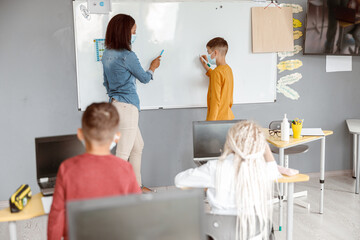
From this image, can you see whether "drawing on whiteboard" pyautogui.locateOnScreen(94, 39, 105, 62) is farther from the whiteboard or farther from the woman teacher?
the woman teacher

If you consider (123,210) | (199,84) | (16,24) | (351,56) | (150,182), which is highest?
(16,24)

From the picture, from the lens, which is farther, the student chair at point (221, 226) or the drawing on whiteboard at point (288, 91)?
the drawing on whiteboard at point (288, 91)

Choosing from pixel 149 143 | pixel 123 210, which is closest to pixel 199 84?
pixel 149 143

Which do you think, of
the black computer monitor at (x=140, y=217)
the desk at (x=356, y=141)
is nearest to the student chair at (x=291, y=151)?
the desk at (x=356, y=141)

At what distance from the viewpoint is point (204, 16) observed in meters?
3.73

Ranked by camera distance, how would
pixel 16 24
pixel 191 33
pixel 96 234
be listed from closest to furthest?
1. pixel 96 234
2. pixel 16 24
3. pixel 191 33

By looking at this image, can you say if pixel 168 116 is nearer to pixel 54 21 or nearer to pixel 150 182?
pixel 150 182

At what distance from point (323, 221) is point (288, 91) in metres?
1.51

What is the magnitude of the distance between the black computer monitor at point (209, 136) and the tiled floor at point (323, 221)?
0.86m

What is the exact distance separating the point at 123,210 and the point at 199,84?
9.55 ft

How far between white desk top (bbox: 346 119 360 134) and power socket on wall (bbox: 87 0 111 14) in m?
2.78

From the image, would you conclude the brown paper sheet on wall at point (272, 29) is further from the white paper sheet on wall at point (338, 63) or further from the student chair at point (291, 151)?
the student chair at point (291, 151)

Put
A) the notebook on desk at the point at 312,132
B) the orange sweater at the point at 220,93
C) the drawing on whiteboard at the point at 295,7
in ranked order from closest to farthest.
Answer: the notebook on desk at the point at 312,132 < the orange sweater at the point at 220,93 < the drawing on whiteboard at the point at 295,7

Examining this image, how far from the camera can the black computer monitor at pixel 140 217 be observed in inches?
38.0
